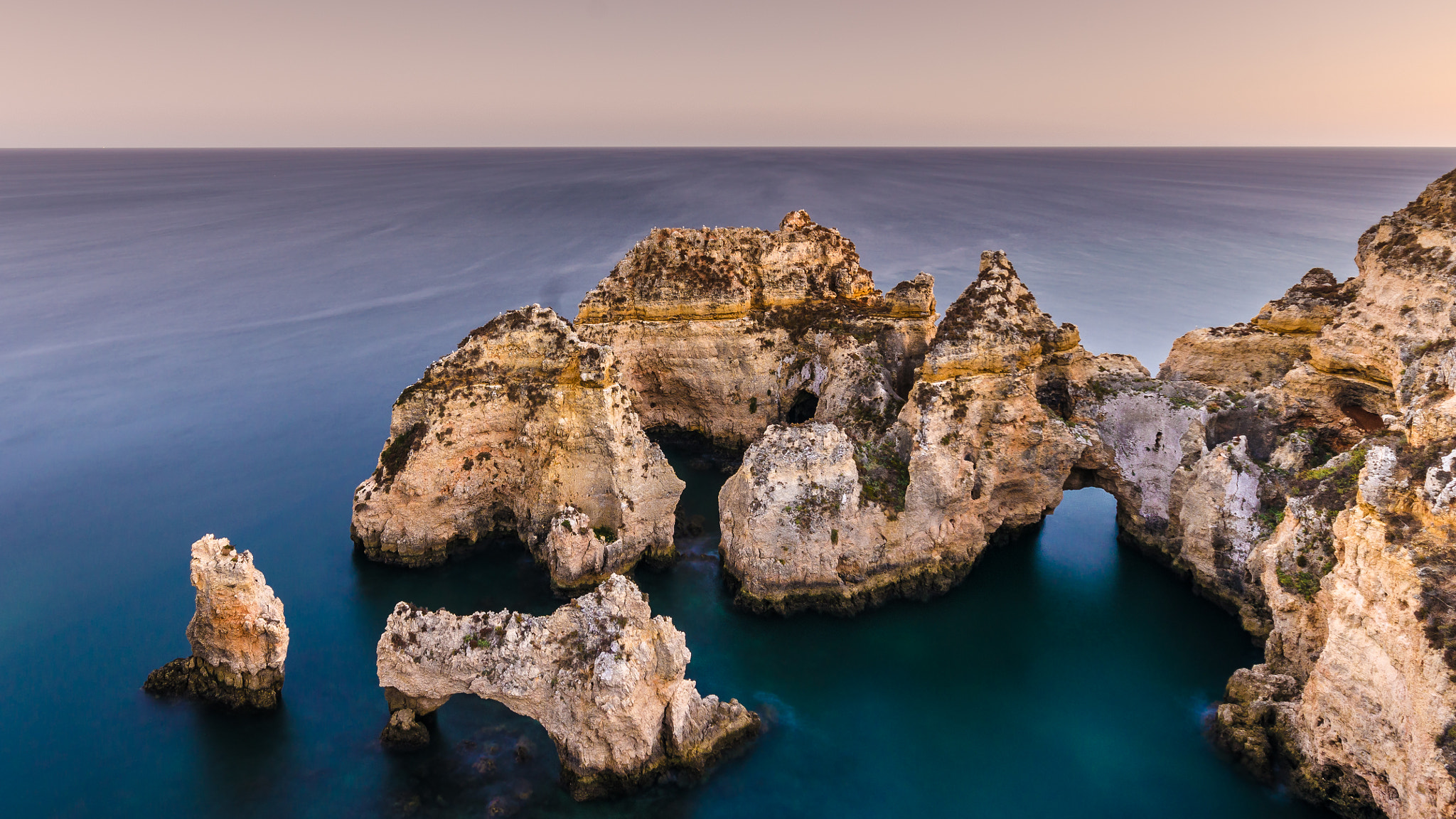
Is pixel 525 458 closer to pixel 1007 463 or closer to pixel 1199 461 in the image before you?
pixel 1007 463

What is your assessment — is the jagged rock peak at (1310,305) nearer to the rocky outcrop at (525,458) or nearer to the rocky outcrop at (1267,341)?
the rocky outcrop at (1267,341)

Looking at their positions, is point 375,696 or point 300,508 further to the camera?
point 300,508

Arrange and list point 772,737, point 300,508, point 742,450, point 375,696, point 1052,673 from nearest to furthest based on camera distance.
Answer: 1. point 772,737
2. point 375,696
3. point 1052,673
4. point 300,508
5. point 742,450

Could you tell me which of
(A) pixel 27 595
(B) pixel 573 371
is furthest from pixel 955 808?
(A) pixel 27 595

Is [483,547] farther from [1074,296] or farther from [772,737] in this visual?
[1074,296]

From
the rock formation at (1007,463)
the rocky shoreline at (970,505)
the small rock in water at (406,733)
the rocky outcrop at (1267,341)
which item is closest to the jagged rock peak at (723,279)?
the rocky shoreline at (970,505)

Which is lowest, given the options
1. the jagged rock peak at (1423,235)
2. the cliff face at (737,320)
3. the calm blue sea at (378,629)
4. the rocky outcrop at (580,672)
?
the calm blue sea at (378,629)
